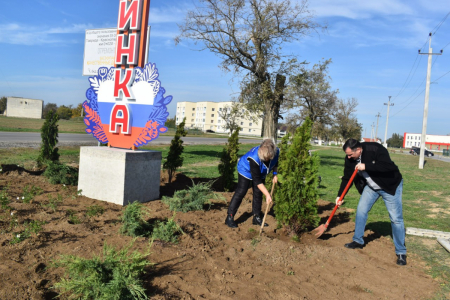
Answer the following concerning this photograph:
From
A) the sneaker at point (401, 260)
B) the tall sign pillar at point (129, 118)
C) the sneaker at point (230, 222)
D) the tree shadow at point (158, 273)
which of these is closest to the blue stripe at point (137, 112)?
the tall sign pillar at point (129, 118)

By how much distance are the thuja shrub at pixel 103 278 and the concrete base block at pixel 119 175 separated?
116 inches

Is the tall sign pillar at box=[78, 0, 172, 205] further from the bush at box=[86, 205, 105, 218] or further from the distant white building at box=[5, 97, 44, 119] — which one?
the distant white building at box=[5, 97, 44, 119]

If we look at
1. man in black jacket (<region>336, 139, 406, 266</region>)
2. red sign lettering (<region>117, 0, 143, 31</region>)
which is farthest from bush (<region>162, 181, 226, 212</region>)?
red sign lettering (<region>117, 0, 143, 31</region>)

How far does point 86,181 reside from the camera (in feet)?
20.8

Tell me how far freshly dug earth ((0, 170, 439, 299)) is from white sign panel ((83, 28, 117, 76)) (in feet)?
30.4

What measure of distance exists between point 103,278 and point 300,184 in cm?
303

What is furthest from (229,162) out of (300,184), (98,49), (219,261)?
(98,49)

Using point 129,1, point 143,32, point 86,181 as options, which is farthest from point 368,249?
point 129,1

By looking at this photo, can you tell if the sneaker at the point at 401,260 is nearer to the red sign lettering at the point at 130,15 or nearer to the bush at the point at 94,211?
the bush at the point at 94,211

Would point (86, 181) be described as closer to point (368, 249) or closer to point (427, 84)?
point (368, 249)

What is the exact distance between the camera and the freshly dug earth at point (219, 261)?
10.1 feet

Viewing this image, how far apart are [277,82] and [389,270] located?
1270cm

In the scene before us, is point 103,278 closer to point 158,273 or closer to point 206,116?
point 158,273

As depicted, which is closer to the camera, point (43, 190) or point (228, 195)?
point (43, 190)
